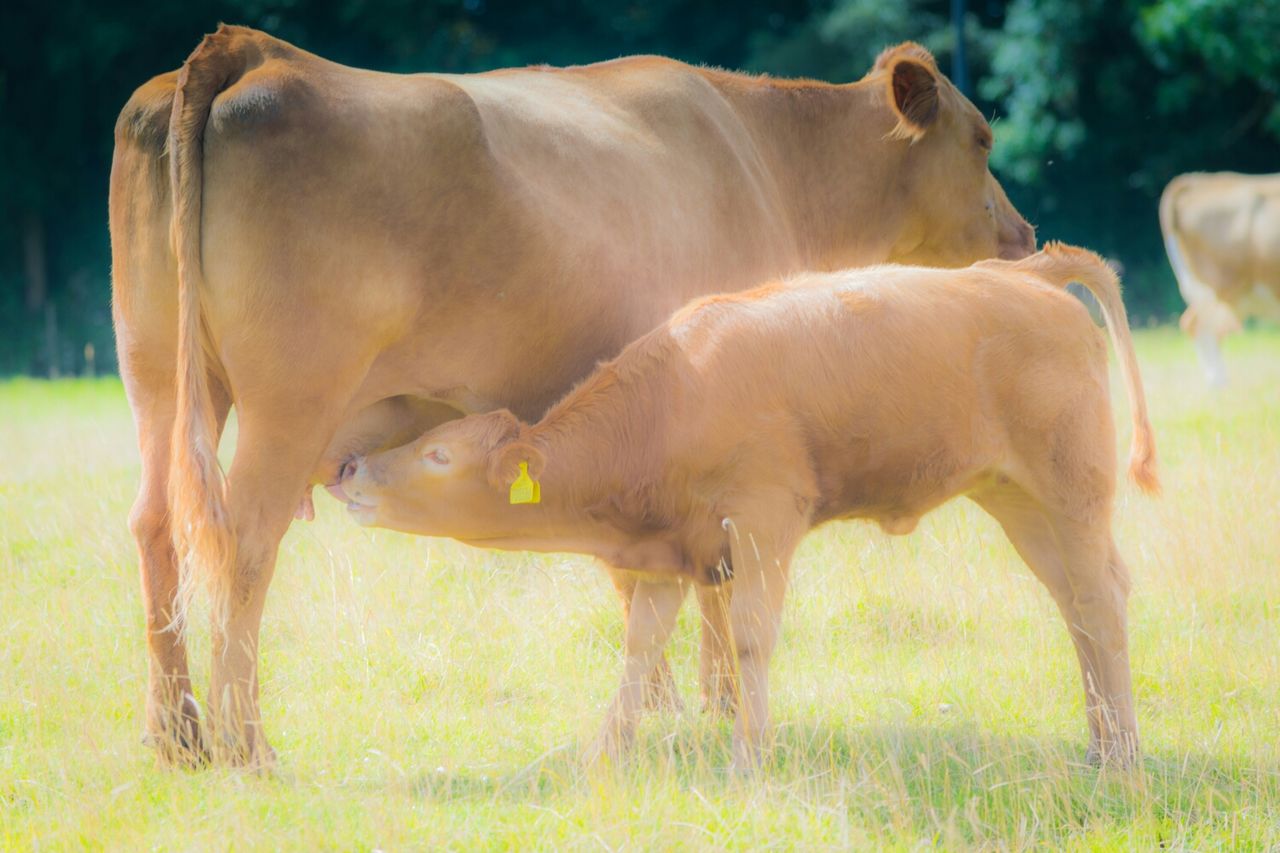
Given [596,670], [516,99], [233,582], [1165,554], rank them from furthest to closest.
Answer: [1165,554] → [596,670] → [516,99] → [233,582]

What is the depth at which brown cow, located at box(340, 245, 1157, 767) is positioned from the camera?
14.4ft

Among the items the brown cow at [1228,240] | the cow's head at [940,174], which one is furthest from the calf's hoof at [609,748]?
the brown cow at [1228,240]

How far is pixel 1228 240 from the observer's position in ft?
51.0

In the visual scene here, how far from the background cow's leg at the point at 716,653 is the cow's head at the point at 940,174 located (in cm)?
230

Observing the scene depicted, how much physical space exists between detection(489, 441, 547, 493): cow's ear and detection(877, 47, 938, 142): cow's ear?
283cm

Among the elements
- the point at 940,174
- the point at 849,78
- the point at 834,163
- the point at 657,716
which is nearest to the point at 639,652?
the point at 657,716

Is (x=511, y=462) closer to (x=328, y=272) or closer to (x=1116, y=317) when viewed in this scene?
(x=328, y=272)

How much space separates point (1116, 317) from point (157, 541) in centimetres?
327

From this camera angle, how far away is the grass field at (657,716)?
400 cm

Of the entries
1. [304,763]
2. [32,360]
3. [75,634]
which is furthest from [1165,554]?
[32,360]

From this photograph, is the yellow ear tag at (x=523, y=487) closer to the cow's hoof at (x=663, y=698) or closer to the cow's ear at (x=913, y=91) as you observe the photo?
the cow's hoof at (x=663, y=698)

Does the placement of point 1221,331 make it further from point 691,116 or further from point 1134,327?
point 691,116

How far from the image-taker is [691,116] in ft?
19.1

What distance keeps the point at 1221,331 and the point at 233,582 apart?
38.1 feet
